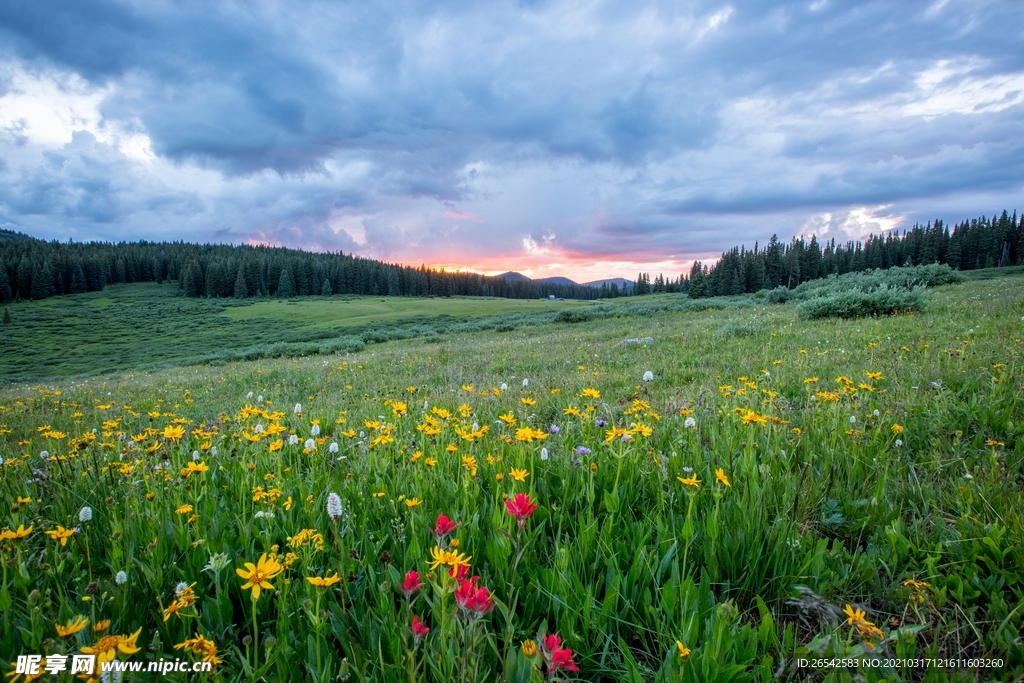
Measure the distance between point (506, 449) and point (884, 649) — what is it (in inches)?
83.5

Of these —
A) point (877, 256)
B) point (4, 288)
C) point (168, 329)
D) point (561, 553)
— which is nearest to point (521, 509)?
point (561, 553)

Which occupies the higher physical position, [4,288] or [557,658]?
[4,288]

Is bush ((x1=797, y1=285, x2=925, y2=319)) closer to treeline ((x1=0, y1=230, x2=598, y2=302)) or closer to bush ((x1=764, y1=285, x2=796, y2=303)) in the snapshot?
bush ((x1=764, y1=285, x2=796, y2=303))

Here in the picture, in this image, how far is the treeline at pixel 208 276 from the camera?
308 ft

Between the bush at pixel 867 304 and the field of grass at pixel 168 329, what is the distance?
22277 mm

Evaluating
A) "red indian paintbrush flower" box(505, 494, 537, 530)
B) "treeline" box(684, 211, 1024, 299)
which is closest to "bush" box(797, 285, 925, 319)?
"red indian paintbrush flower" box(505, 494, 537, 530)

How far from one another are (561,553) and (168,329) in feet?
258

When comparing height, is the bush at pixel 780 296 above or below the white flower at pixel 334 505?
above

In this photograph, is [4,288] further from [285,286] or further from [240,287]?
[285,286]

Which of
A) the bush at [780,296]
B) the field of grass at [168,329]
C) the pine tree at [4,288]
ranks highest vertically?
the pine tree at [4,288]

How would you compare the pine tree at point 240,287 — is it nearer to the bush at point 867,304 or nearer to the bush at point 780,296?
the bush at point 780,296

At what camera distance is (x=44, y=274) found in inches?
3669

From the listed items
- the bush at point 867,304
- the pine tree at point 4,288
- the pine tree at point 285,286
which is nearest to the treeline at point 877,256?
the bush at point 867,304

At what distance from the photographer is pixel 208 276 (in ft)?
343
